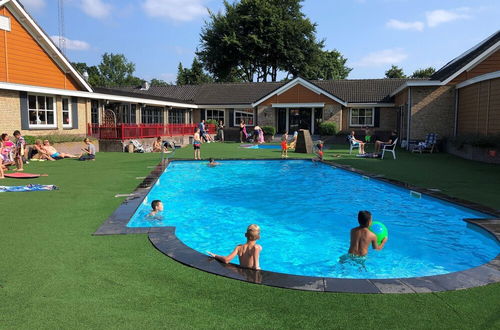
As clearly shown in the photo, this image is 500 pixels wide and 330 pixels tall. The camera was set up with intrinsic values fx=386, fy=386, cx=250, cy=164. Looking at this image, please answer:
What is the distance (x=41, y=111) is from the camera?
18.3 m

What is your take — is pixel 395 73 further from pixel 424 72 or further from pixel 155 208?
pixel 155 208

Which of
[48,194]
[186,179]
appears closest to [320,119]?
[186,179]

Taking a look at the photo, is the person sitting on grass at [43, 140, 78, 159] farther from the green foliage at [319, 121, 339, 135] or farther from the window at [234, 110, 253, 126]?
the window at [234, 110, 253, 126]

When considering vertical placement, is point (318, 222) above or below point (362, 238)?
below

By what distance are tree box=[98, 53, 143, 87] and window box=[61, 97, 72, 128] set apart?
8446 centimetres

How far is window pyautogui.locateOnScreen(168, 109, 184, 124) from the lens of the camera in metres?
31.8

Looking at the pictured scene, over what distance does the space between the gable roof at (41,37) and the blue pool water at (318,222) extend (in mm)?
11131

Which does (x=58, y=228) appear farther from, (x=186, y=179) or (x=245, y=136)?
(x=245, y=136)

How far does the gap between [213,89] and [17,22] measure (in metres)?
21.1

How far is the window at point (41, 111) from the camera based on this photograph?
17.8 metres

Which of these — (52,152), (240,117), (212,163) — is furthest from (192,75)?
(212,163)

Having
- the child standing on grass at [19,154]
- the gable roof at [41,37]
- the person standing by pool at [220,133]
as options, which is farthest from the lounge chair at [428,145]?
the gable roof at [41,37]

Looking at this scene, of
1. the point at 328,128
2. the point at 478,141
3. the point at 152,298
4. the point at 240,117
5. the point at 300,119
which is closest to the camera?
Answer: the point at 152,298

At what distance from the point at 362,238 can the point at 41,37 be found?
1914 centimetres
